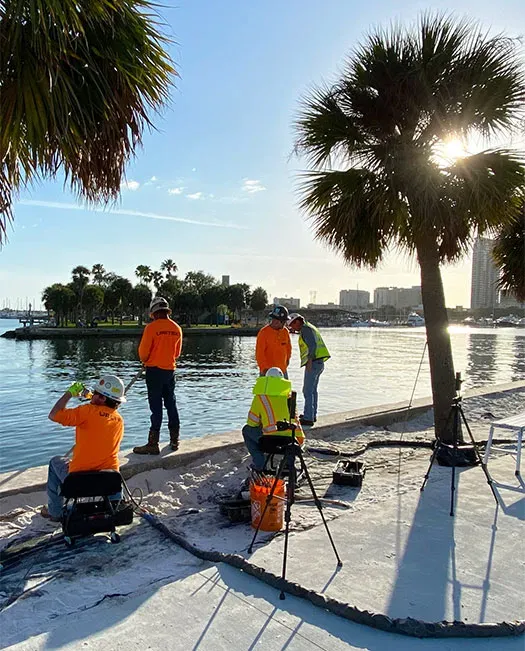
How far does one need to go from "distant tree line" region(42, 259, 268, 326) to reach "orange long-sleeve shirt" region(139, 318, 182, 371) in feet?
291

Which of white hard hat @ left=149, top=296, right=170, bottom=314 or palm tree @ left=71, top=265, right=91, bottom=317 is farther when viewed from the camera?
palm tree @ left=71, top=265, right=91, bottom=317

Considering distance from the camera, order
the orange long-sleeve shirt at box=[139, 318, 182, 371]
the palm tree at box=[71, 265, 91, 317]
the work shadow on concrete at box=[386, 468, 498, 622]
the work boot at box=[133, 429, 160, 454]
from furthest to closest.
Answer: the palm tree at box=[71, 265, 91, 317] → the orange long-sleeve shirt at box=[139, 318, 182, 371] → the work boot at box=[133, 429, 160, 454] → the work shadow on concrete at box=[386, 468, 498, 622]

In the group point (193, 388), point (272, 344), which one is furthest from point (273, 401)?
point (193, 388)

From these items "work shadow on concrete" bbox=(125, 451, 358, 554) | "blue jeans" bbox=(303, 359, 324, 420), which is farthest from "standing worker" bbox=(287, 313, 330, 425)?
"work shadow on concrete" bbox=(125, 451, 358, 554)

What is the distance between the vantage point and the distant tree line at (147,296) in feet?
307

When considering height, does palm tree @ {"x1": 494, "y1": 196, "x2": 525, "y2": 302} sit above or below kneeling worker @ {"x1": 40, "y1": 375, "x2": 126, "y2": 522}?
above

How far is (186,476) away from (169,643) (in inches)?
127

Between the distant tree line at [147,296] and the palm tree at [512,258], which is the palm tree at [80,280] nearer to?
the distant tree line at [147,296]

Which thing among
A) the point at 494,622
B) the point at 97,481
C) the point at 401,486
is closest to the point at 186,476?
the point at 97,481

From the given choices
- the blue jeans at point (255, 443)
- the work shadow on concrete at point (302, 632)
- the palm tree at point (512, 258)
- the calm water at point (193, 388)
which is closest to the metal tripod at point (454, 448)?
the blue jeans at point (255, 443)

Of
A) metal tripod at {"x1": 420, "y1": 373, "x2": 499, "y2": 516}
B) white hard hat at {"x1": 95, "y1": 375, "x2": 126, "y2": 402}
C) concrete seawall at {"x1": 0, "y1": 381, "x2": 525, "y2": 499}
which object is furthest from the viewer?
concrete seawall at {"x1": 0, "y1": 381, "x2": 525, "y2": 499}

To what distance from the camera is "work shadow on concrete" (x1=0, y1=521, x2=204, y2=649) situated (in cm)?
304

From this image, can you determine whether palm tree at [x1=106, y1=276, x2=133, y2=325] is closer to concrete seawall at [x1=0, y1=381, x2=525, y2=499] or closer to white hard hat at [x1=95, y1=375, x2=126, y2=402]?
concrete seawall at [x1=0, y1=381, x2=525, y2=499]

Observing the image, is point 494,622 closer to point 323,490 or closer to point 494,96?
point 323,490
